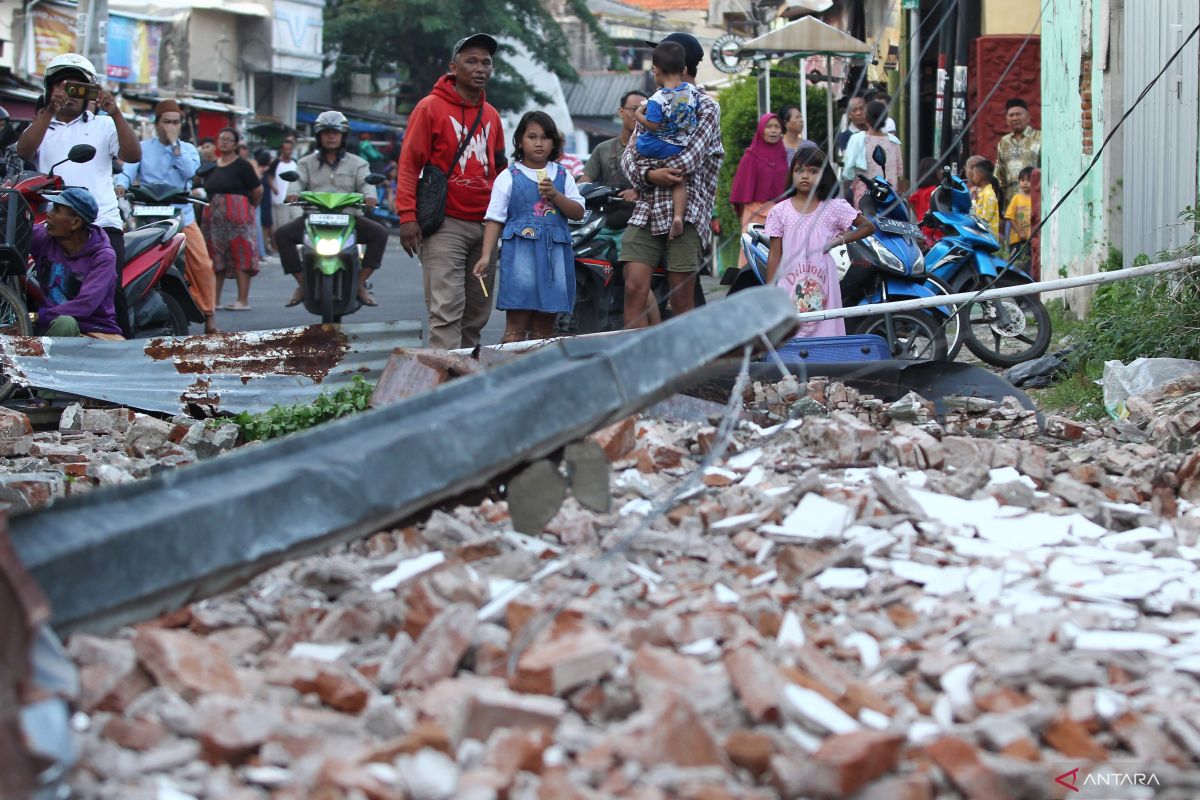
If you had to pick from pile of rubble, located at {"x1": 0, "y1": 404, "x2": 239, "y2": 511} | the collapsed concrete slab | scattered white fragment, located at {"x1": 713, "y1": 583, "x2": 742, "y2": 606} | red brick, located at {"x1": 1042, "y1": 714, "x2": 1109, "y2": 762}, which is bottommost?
red brick, located at {"x1": 1042, "y1": 714, "x2": 1109, "y2": 762}

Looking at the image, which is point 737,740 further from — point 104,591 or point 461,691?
point 104,591

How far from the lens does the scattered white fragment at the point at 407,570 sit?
357cm

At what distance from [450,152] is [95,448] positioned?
2.33 m

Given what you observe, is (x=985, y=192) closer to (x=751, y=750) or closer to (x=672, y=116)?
(x=672, y=116)

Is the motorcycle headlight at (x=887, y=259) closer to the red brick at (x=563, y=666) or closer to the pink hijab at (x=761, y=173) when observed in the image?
the pink hijab at (x=761, y=173)

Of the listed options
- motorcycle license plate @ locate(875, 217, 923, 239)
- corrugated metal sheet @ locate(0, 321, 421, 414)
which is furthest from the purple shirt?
motorcycle license plate @ locate(875, 217, 923, 239)

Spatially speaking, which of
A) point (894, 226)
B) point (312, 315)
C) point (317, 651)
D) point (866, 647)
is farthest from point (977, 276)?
point (317, 651)

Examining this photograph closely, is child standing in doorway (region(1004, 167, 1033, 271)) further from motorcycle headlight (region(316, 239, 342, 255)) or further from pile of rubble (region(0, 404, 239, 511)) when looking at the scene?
pile of rubble (region(0, 404, 239, 511))

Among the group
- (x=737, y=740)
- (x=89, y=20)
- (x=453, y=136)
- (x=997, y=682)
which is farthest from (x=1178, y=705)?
(x=89, y=20)

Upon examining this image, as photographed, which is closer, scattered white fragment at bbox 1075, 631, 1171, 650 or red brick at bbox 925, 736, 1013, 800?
red brick at bbox 925, 736, 1013, 800

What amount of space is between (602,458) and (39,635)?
56.3 inches

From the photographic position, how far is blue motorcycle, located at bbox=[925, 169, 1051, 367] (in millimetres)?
8648

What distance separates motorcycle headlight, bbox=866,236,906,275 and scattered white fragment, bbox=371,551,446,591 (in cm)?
494

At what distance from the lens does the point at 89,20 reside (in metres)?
18.3
